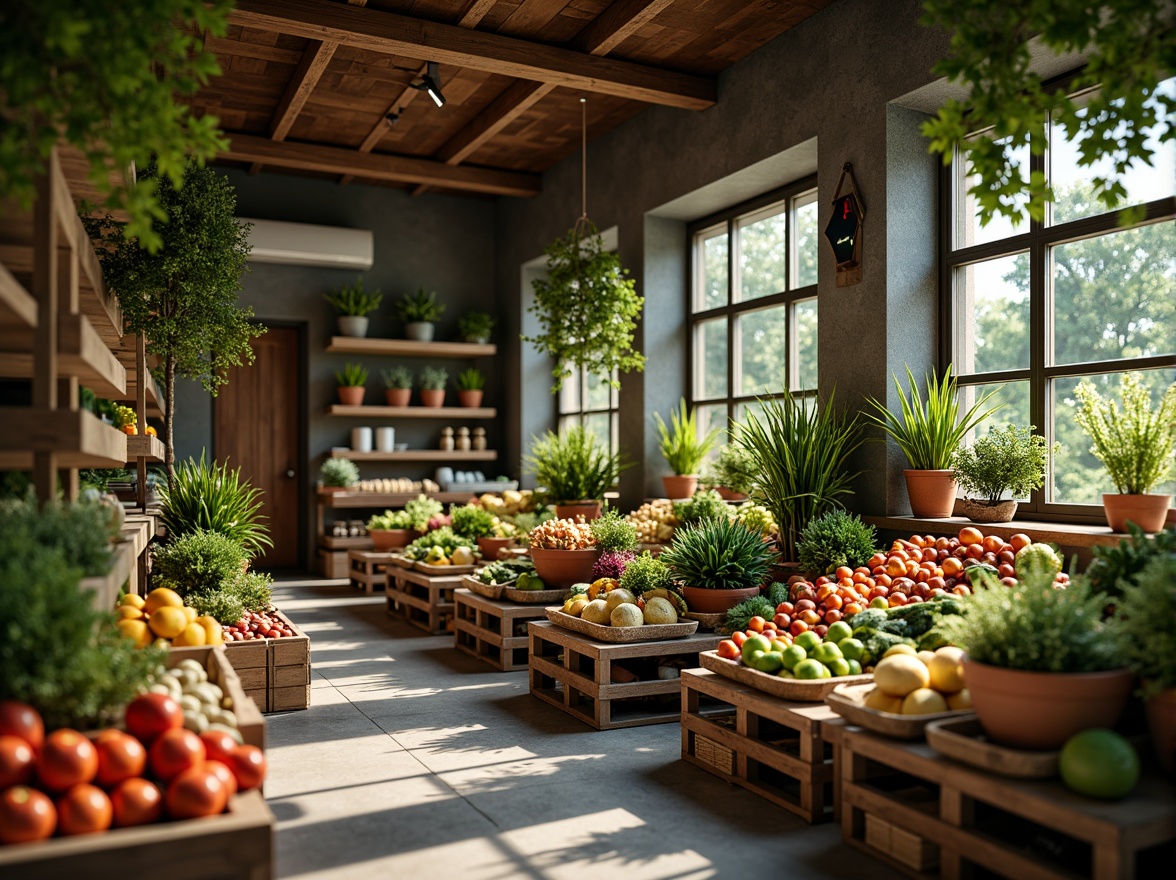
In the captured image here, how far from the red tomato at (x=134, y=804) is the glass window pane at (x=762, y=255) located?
5.35 meters

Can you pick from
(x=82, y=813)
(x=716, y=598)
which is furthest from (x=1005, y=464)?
(x=82, y=813)

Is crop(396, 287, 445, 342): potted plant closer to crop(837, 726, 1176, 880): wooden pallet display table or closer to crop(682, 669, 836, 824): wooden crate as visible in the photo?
crop(682, 669, 836, 824): wooden crate

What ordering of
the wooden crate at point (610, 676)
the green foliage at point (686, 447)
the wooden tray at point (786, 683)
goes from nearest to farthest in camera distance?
the wooden tray at point (786, 683) → the wooden crate at point (610, 676) → the green foliage at point (686, 447)

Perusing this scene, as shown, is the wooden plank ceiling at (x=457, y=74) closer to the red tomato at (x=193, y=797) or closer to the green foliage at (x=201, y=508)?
the green foliage at (x=201, y=508)

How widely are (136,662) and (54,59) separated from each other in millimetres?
1516

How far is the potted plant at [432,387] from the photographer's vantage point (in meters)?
9.39

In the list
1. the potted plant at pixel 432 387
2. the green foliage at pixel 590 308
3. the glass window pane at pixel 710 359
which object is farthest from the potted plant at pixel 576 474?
the potted plant at pixel 432 387

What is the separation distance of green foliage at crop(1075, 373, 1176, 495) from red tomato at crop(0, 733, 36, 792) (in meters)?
3.75

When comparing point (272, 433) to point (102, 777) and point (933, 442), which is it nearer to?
point (933, 442)

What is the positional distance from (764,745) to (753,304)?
167 inches

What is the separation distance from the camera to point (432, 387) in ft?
31.0

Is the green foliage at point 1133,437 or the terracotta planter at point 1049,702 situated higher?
the green foliage at point 1133,437

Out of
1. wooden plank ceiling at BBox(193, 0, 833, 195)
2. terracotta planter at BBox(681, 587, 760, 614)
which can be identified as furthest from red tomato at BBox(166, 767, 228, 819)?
wooden plank ceiling at BBox(193, 0, 833, 195)

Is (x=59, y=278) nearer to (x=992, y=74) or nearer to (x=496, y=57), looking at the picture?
(x=992, y=74)
